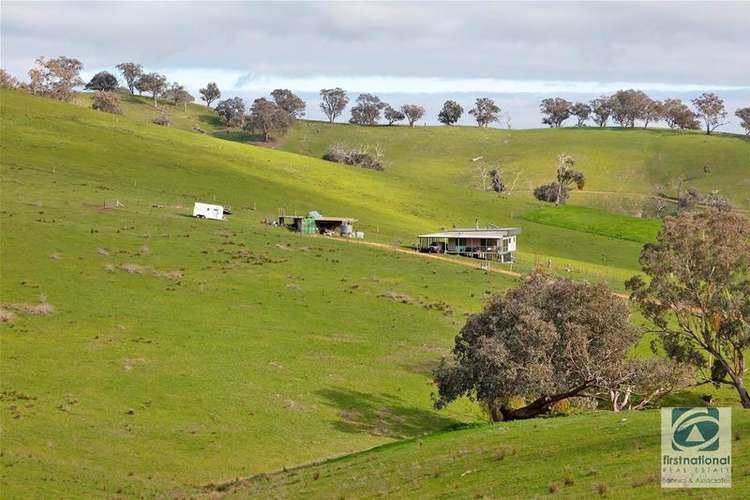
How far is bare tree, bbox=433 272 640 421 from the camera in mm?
56188

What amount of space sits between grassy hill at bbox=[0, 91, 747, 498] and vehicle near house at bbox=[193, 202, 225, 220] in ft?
8.42

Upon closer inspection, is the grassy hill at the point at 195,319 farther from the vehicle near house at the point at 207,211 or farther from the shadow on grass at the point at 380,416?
the vehicle near house at the point at 207,211

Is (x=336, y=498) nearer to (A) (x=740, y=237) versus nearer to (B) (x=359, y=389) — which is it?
(B) (x=359, y=389)

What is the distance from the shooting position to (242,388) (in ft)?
201

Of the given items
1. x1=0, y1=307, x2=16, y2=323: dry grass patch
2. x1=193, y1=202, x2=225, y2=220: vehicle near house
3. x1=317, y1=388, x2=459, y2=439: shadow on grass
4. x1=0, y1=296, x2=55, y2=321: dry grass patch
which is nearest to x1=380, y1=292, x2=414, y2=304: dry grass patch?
x1=317, y1=388, x2=459, y2=439: shadow on grass

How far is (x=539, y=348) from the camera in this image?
56781mm

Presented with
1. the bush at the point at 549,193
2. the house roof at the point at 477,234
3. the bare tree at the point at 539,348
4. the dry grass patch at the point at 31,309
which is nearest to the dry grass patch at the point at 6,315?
the dry grass patch at the point at 31,309

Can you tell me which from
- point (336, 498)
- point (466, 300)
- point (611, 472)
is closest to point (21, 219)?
point (466, 300)

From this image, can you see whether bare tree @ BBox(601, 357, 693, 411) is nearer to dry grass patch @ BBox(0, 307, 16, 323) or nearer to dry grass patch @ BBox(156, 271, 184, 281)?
dry grass patch @ BBox(156, 271, 184, 281)

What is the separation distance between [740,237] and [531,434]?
36.6m

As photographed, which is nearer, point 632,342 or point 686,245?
point 632,342

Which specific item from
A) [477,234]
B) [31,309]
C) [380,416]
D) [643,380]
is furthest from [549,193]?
[380,416]

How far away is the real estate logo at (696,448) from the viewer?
27438 millimetres

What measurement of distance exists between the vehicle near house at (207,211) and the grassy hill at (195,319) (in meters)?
2.57
